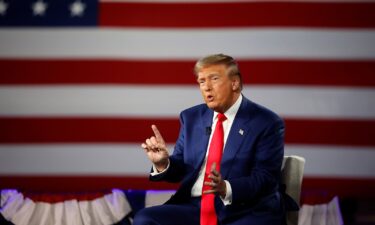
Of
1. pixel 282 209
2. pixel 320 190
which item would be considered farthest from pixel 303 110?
pixel 282 209

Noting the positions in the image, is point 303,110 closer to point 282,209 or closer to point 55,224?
point 282,209

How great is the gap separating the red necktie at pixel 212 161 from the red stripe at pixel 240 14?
1256mm

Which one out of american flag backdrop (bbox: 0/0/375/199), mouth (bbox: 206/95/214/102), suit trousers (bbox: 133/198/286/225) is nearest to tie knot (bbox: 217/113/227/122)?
mouth (bbox: 206/95/214/102)

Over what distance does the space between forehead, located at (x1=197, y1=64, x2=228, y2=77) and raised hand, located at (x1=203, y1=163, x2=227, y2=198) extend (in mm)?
458

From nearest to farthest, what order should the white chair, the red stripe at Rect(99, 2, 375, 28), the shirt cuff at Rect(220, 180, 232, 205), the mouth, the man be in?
the shirt cuff at Rect(220, 180, 232, 205) < the man < the mouth < the white chair < the red stripe at Rect(99, 2, 375, 28)

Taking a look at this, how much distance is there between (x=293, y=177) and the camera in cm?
263

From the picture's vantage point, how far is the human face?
2479mm

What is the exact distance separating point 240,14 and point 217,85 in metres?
1.29

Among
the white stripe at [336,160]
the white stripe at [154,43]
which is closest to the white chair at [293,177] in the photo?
the white stripe at [336,160]

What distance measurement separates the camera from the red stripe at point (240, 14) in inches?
142

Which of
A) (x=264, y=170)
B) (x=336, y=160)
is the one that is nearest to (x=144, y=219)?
(x=264, y=170)

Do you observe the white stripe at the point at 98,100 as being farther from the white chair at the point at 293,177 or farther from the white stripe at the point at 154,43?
the white chair at the point at 293,177

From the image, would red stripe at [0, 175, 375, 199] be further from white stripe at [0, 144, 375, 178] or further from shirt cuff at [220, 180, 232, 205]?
shirt cuff at [220, 180, 232, 205]

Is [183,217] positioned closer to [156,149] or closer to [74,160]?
[156,149]
